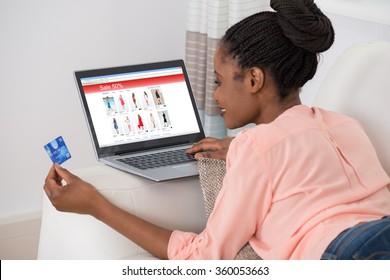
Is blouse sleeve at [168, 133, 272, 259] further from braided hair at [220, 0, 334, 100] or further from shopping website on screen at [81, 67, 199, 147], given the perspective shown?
shopping website on screen at [81, 67, 199, 147]

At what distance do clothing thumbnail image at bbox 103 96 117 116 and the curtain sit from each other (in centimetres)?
83

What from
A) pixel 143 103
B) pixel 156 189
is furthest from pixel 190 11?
pixel 156 189

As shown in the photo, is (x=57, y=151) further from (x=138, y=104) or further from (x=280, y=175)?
(x=280, y=175)

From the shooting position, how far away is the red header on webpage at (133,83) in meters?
1.68

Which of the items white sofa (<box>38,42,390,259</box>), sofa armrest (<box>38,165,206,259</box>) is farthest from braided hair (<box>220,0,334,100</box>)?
sofa armrest (<box>38,165,206,259</box>)

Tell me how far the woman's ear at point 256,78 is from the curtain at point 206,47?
1076 mm

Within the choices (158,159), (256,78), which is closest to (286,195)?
(256,78)

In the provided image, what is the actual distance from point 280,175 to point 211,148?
37 cm

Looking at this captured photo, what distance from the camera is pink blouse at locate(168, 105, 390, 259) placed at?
1222 mm

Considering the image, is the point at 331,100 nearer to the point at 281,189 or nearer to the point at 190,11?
the point at 281,189

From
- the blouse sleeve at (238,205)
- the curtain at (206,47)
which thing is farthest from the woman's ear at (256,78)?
the curtain at (206,47)

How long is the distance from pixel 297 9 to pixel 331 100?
13.3 inches

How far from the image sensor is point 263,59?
1.35 meters

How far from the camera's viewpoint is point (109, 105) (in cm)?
169
